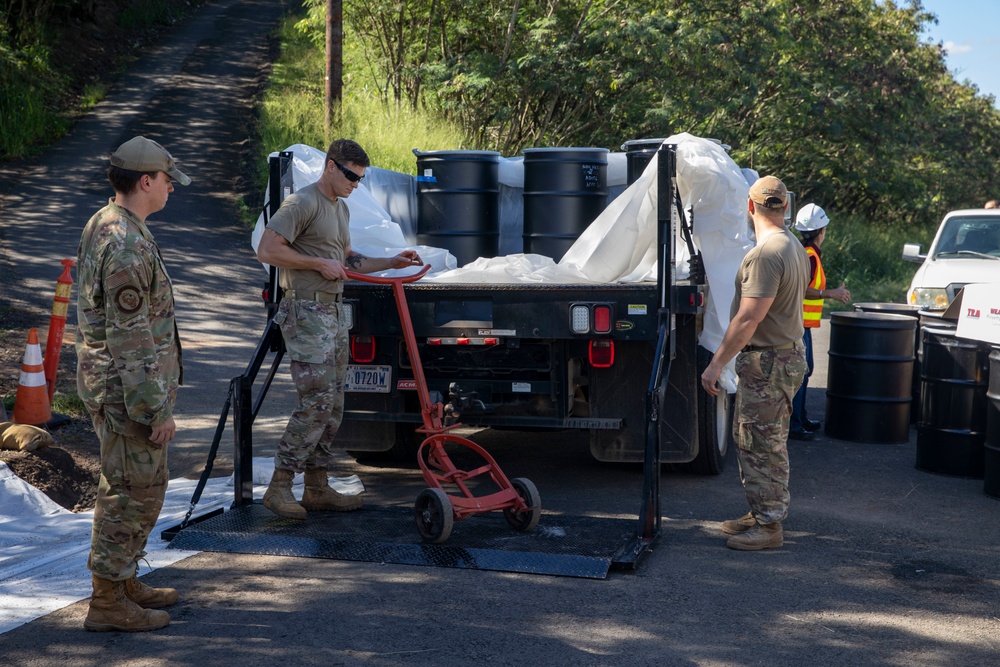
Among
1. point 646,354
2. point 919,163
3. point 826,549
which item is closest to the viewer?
point 826,549

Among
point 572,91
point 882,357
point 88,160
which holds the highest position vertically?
point 572,91

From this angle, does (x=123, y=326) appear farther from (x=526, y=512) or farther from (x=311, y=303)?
(x=526, y=512)

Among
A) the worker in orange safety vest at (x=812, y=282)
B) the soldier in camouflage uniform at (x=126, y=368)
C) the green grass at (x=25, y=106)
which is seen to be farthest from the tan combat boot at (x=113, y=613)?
the green grass at (x=25, y=106)

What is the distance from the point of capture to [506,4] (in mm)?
19391

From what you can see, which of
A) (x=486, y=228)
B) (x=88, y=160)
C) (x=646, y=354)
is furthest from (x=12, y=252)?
(x=646, y=354)

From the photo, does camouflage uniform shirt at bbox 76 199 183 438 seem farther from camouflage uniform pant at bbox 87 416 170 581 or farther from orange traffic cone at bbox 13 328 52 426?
orange traffic cone at bbox 13 328 52 426

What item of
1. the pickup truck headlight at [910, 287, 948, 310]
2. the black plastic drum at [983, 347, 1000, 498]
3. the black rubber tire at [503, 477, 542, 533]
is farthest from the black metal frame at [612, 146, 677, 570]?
the pickup truck headlight at [910, 287, 948, 310]

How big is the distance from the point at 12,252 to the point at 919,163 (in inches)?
906

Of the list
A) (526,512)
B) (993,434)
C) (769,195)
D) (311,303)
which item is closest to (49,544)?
(311,303)

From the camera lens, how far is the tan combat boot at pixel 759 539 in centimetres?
529

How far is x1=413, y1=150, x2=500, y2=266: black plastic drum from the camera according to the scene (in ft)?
23.3

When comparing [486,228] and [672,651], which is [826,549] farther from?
[486,228]

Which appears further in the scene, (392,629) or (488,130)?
(488,130)

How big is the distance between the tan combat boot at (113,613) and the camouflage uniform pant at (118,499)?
0.05 m
